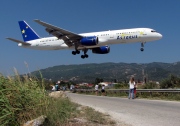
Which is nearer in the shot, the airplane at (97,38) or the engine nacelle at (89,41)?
the engine nacelle at (89,41)

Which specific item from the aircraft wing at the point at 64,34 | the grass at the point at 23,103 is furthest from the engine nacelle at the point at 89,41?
the grass at the point at 23,103

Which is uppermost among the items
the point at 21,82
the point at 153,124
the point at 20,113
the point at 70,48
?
the point at 70,48

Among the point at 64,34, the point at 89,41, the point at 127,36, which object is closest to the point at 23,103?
the point at 89,41

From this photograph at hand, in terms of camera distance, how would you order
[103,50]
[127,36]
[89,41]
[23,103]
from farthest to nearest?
[103,50] → [127,36] → [89,41] → [23,103]

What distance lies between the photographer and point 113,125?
26.5 feet

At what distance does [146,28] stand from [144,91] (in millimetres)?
17762

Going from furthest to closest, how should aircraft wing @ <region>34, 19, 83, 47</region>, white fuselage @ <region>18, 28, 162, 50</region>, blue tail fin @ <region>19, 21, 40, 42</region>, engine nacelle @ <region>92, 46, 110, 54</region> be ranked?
blue tail fin @ <region>19, 21, 40, 42</region>, engine nacelle @ <region>92, 46, 110, 54</region>, white fuselage @ <region>18, 28, 162, 50</region>, aircraft wing @ <region>34, 19, 83, 47</region>

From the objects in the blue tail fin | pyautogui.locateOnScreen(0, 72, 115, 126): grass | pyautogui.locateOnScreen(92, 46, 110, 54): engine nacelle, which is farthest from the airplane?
pyautogui.locateOnScreen(0, 72, 115, 126): grass

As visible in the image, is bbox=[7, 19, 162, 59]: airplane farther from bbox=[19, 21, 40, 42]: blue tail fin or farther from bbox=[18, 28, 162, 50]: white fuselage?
bbox=[19, 21, 40, 42]: blue tail fin

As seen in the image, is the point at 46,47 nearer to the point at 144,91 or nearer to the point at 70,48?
the point at 70,48

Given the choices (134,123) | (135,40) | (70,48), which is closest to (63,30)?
(70,48)

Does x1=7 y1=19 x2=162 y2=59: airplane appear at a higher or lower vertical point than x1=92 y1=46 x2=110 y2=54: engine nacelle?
higher

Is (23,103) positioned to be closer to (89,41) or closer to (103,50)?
(89,41)

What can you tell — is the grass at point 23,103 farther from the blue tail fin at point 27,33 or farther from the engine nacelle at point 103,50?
the blue tail fin at point 27,33
